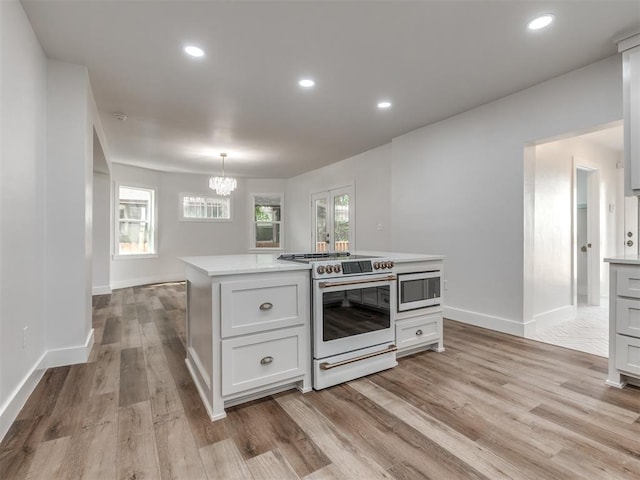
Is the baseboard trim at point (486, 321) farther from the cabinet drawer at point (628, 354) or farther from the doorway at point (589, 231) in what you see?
the doorway at point (589, 231)

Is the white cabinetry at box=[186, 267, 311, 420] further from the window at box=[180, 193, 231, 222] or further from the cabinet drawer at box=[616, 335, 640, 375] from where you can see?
the window at box=[180, 193, 231, 222]

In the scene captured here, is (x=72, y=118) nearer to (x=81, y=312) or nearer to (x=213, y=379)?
(x=81, y=312)

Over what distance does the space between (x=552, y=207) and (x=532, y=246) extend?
0.74 metres

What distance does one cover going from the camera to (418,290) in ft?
9.27

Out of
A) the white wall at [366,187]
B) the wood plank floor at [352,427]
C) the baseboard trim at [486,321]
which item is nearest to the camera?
the wood plank floor at [352,427]

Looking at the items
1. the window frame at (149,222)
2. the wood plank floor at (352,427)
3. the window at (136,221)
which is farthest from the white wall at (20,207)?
the window at (136,221)

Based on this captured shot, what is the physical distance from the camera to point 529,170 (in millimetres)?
3420

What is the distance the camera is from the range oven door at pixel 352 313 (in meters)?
2.24

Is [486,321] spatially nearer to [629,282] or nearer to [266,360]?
[629,282]

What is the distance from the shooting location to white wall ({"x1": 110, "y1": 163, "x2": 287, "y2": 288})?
6703mm

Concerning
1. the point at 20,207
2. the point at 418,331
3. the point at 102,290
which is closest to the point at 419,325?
the point at 418,331

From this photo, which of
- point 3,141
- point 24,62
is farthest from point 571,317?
point 24,62

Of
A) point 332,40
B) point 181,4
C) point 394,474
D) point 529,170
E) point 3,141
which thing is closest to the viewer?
point 394,474

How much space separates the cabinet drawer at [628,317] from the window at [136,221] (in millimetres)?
Answer: 7549
